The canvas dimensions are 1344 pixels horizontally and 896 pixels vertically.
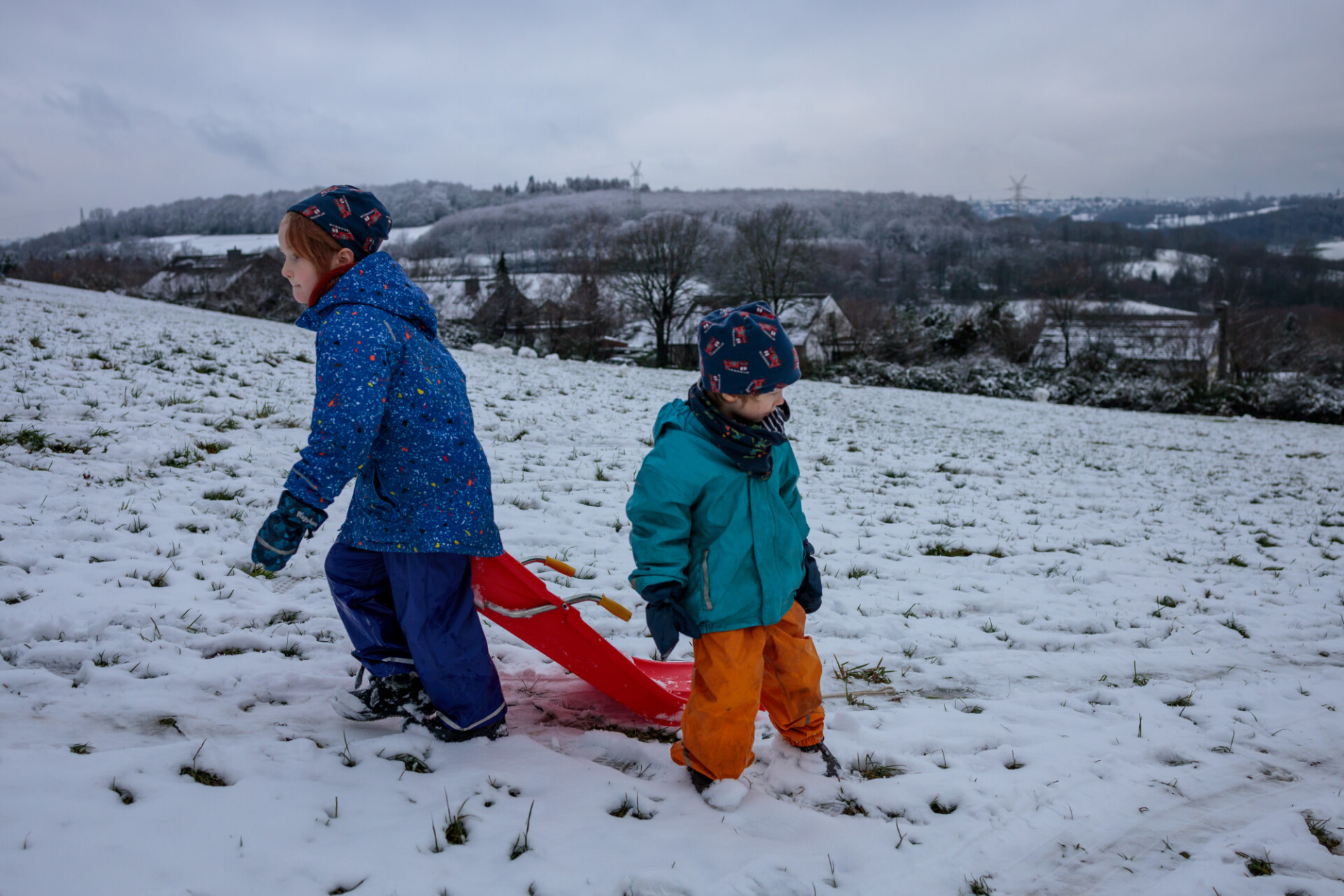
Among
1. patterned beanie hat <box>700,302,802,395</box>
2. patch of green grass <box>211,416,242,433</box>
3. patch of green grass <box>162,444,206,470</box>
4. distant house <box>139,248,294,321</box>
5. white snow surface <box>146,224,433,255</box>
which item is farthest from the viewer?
white snow surface <box>146,224,433,255</box>

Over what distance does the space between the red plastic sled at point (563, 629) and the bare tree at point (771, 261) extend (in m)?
34.0

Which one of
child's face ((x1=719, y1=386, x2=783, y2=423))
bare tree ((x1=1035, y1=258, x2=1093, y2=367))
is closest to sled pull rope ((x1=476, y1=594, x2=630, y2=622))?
child's face ((x1=719, y1=386, x2=783, y2=423))

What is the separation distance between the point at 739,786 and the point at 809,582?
777 millimetres

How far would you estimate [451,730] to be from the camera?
8.39ft

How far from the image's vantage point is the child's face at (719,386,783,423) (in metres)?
2.36

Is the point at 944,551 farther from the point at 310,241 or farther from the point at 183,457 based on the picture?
the point at 183,457

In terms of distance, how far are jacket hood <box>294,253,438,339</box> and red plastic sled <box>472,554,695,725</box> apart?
929 millimetres

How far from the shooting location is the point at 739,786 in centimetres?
242

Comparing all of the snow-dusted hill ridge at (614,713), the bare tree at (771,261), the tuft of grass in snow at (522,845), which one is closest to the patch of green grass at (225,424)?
the snow-dusted hill ridge at (614,713)

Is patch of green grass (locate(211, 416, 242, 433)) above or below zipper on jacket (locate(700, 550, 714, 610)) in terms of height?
above

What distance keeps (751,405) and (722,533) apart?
1.50 feet

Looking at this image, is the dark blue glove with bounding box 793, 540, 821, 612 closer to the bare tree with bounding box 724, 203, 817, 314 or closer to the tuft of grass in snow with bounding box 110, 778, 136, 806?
the tuft of grass in snow with bounding box 110, 778, 136, 806

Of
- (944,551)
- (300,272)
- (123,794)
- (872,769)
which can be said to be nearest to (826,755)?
(872,769)

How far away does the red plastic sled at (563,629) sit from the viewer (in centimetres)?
253
